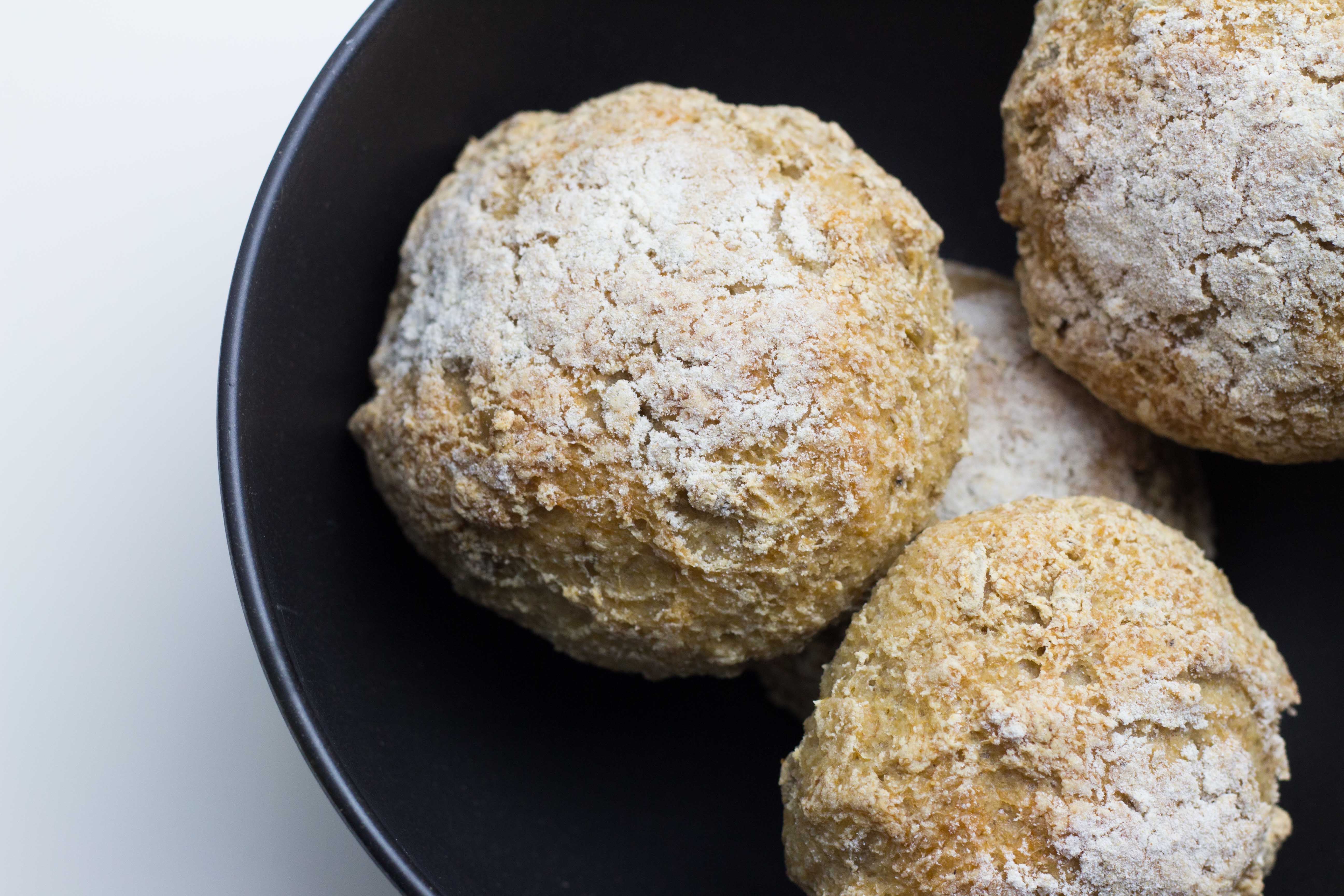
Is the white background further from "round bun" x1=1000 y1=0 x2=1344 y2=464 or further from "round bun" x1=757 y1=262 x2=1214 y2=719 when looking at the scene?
"round bun" x1=1000 y1=0 x2=1344 y2=464

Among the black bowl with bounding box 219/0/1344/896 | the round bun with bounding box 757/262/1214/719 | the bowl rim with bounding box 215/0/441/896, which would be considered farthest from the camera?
the round bun with bounding box 757/262/1214/719

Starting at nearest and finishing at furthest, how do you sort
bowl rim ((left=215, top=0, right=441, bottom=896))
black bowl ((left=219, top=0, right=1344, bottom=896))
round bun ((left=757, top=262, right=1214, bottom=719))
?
bowl rim ((left=215, top=0, right=441, bottom=896))
black bowl ((left=219, top=0, right=1344, bottom=896))
round bun ((left=757, top=262, right=1214, bottom=719))

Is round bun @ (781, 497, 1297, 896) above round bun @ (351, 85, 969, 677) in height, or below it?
below

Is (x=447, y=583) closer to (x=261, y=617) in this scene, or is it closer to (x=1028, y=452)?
(x=261, y=617)

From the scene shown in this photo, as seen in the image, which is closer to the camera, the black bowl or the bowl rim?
the bowl rim

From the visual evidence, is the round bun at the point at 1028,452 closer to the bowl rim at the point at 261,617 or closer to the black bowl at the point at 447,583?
the black bowl at the point at 447,583

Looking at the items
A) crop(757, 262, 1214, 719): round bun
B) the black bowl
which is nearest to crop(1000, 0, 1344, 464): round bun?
crop(757, 262, 1214, 719): round bun

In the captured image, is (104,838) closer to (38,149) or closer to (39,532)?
(39,532)
